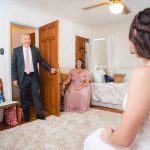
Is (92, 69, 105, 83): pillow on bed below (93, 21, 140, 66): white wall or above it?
below

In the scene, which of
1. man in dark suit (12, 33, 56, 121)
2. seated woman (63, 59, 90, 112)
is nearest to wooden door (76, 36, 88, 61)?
seated woman (63, 59, 90, 112)

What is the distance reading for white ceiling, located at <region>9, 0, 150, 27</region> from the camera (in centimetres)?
352

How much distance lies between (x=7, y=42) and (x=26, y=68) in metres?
0.63

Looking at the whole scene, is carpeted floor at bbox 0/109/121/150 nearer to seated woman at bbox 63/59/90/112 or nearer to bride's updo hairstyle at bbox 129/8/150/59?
seated woman at bbox 63/59/90/112

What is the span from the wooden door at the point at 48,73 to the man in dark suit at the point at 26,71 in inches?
9.0

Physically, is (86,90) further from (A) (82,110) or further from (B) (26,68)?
(B) (26,68)

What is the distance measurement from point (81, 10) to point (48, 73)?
1727 mm

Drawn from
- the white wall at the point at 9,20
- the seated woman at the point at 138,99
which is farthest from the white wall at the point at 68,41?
the seated woman at the point at 138,99

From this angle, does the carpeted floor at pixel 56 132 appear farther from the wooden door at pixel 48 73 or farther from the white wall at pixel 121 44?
the white wall at pixel 121 44

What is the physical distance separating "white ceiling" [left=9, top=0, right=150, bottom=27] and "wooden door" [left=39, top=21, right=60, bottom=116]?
492mm

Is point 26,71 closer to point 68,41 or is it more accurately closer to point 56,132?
point 56,132

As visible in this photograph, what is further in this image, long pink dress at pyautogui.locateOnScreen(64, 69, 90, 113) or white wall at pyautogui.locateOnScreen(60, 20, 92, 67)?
white wall at pyautogui.locateOnScreen(60, 20, 92, 67)

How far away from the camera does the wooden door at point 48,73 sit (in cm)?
343

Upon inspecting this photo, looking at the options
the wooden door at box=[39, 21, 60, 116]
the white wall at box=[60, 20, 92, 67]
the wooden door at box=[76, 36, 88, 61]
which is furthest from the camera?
the wooden door at box=[76, 36, 88, 61]
